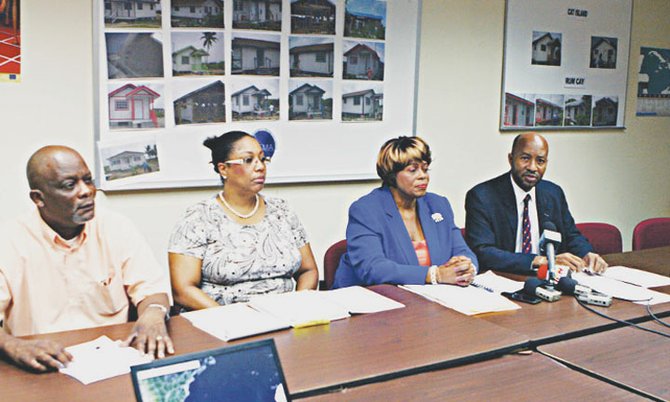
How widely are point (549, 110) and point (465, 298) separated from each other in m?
2.85

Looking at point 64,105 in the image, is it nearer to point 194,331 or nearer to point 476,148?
point 194,331

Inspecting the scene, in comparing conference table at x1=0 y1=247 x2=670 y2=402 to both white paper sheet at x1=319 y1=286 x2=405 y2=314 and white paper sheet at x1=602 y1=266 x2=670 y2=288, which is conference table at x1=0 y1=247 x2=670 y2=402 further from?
white paper sheet at x1=602 y1=266 x2=670 y2=288

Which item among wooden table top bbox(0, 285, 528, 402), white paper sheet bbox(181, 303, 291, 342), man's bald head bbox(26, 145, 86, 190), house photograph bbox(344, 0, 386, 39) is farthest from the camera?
house photograph bbox(344, 0, 386, 39)

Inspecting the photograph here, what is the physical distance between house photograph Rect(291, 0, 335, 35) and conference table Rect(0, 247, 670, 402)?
2.02 meters

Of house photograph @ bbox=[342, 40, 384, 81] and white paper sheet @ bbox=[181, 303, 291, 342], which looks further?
house photograph @ bbox=[342, 40, 384, 81]

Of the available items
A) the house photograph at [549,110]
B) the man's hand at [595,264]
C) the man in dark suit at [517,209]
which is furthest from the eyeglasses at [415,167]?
the house photograph at [549,110]

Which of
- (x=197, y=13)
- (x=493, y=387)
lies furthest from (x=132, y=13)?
(x=493, y=387)

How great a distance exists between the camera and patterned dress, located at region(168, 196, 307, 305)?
9.52 feet

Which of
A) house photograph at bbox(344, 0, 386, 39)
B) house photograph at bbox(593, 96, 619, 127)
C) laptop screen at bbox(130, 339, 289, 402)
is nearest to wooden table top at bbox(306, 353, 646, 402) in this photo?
laptop screen at bbox(130, 339, 289, 402)

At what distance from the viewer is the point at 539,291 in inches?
104

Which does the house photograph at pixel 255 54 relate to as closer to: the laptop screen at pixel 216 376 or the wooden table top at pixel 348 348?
the wooden table top at pixel 348 348

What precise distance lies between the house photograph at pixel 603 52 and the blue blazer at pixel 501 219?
6.68 feet

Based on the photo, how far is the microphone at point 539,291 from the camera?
2.62 metres

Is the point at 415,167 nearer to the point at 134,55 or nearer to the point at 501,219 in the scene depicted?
the point at 501,219
